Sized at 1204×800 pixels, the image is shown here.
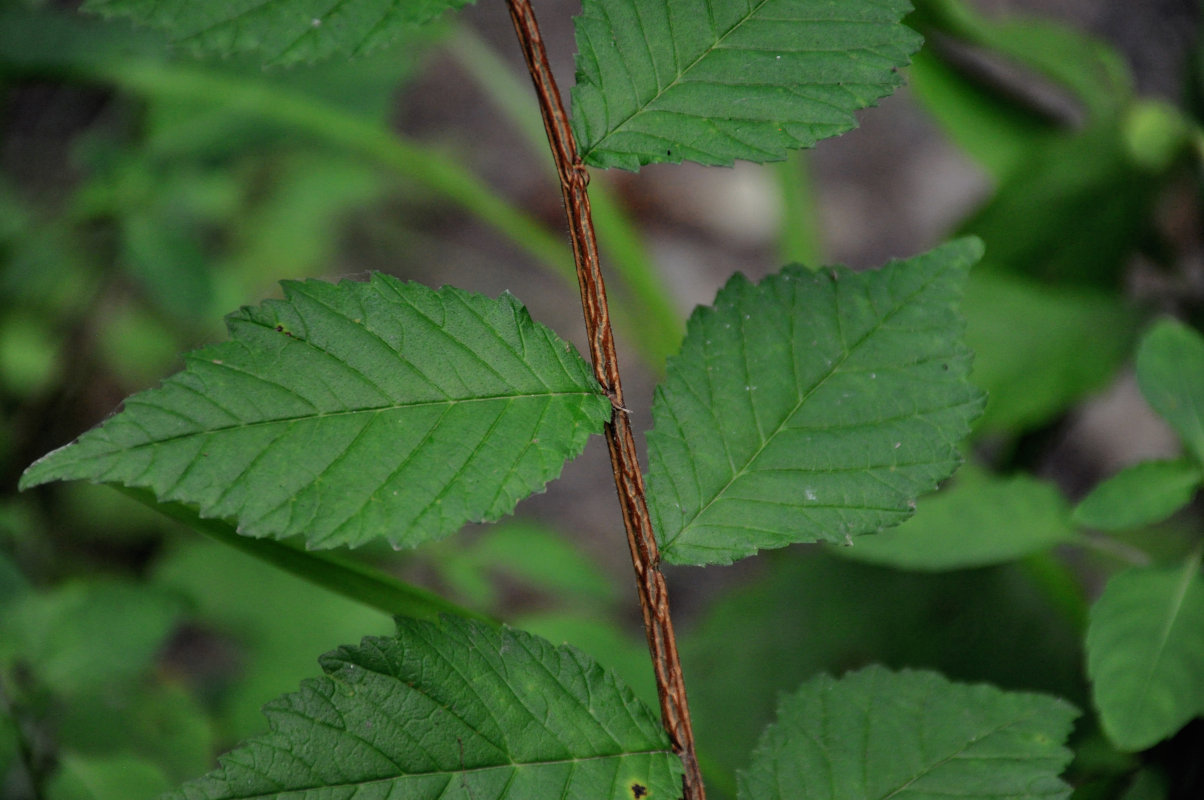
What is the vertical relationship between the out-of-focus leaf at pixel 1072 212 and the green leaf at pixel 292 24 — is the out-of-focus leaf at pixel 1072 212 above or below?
above

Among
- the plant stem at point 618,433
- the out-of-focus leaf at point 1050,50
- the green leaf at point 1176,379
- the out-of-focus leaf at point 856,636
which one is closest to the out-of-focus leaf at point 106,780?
the plant stem at point 618,433

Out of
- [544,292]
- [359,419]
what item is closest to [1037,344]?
[359,419]

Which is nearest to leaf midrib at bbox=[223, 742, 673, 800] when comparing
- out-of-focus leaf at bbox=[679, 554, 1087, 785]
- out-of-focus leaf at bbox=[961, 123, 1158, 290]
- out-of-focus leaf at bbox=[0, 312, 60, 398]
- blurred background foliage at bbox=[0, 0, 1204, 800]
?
blurred background foliage at bbox=[0, 0, 1204, 800]

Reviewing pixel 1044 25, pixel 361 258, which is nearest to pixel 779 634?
pixel 1044 25

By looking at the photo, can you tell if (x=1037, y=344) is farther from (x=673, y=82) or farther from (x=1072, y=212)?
(x=673, y=82)

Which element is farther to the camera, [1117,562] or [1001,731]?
[1117,562]

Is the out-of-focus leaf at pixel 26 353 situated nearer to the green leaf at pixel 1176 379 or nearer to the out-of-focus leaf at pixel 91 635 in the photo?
the out-of-focus leaf at pixel 91 635

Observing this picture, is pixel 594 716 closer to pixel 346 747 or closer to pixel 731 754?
pixel 346 747
